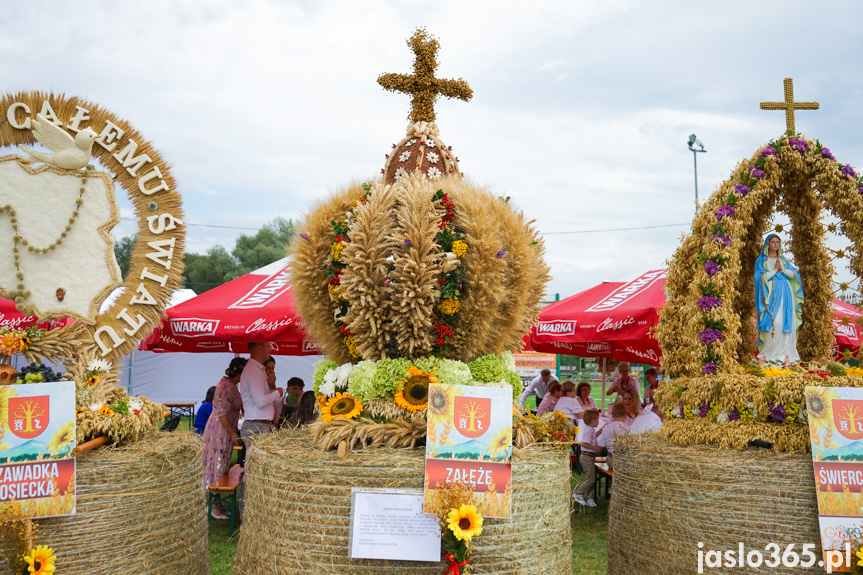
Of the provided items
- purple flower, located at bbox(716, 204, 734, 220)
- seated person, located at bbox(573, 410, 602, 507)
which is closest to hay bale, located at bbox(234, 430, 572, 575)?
purple flower, located at bbox(716, 204, 734, 220)

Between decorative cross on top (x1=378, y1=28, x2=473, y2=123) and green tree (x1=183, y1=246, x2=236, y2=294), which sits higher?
green tree (x1=183, y1=246, x2=236, y2=294)

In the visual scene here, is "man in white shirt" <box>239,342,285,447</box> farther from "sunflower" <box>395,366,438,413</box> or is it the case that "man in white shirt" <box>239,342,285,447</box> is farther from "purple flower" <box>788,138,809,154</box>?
"purple flower" <box>788,138,809,154</box>

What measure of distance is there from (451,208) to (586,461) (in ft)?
16.8

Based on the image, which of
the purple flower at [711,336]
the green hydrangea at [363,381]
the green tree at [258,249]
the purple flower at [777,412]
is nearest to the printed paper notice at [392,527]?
the green hydrangea at [363,381]

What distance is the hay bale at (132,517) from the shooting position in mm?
2988

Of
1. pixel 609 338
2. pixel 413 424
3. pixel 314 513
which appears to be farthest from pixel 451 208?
pixel 609 338

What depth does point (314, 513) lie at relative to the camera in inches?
115

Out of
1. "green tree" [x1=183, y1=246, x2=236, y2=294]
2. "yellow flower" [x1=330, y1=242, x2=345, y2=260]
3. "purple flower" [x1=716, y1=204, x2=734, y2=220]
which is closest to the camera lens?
"yellow flower" [x1=330, y1=242, x2=345, y2=260]

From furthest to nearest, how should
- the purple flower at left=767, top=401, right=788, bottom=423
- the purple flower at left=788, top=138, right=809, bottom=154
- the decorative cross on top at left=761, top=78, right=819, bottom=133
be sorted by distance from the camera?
the decorative cross on top at left=761, top=78, right=819, bottom=133 → the purple flower at left=788, top=138, right=809, bottom=154 → the purple flower at left=767, top=401, right=788, bottom=423

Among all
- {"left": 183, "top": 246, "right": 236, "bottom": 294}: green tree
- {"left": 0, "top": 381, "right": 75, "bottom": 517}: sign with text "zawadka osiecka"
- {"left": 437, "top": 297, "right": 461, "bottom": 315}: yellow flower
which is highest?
{"left": 183, "top": 246, "right": 236, "bottom": 294}: green tree

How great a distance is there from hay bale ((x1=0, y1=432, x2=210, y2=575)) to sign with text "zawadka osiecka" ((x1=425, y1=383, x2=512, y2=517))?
139cm

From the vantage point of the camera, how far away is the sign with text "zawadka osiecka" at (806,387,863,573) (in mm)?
3303

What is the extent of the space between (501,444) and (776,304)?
2952 mm

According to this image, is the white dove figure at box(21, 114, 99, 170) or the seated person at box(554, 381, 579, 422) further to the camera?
the seated person at box(554, 381, 579, 422)
